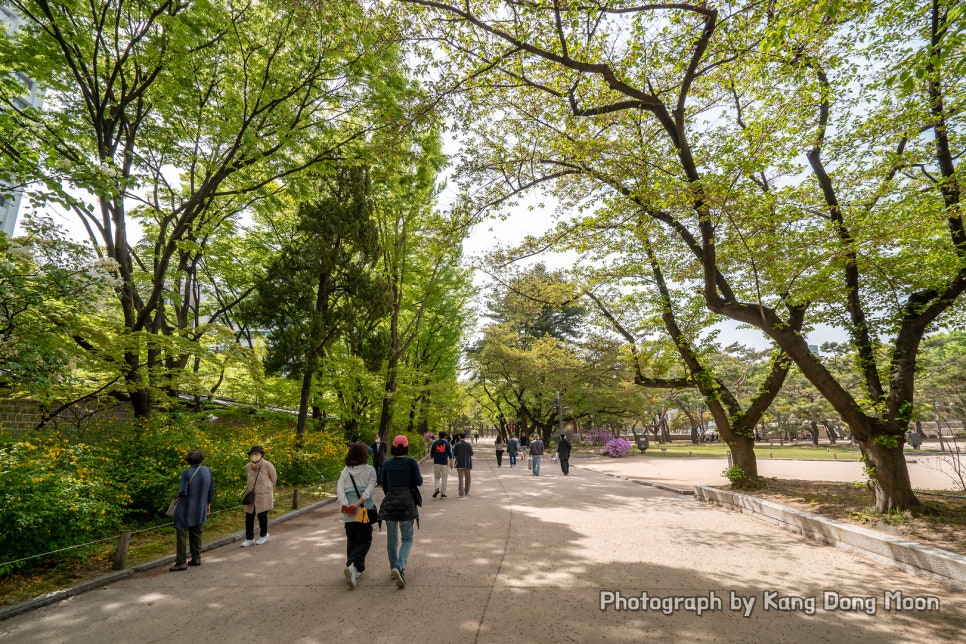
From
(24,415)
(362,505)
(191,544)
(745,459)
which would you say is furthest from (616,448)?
(24,415)

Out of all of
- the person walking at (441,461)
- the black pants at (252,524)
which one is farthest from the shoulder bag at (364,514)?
the person walking at (441,461)

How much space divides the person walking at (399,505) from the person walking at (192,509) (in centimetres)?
285

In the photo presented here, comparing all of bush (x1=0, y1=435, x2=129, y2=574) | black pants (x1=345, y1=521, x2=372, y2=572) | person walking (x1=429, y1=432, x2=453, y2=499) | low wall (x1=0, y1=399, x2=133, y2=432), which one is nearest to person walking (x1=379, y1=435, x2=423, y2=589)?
black pants (x1=345, y1=521, x2=372, y2=572)

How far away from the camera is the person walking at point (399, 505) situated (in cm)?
476

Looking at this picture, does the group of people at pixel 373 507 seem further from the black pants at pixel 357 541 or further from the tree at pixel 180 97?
the tree at pixel 180 97

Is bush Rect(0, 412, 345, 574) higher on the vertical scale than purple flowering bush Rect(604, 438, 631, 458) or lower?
higher

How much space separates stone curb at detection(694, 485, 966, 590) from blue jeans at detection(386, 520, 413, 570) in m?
6.01

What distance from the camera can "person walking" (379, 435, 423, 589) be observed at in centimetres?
476

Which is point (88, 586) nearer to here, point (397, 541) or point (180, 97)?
point (397, 541)

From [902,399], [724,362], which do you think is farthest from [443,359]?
[724,362]

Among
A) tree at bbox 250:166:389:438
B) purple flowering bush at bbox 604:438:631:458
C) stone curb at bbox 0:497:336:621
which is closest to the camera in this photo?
stone curb at bbox 0:497:336:621

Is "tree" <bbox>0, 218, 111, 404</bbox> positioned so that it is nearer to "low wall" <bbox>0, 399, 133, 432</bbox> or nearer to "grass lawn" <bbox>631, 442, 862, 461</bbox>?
"low wall" <bbox>0, 399, 133, 432</bbox>

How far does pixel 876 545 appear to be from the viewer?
212 inches

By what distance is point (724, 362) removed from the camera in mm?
47031
